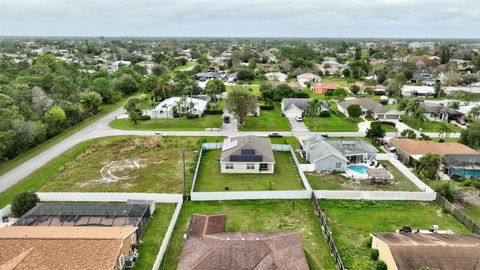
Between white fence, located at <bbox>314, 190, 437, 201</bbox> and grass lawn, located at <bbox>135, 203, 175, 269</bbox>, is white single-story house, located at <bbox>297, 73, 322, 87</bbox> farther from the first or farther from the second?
grass lawn, located at <bbox>135, 203, 175, 269</bbox>

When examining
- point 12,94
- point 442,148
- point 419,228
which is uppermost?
point 12,94

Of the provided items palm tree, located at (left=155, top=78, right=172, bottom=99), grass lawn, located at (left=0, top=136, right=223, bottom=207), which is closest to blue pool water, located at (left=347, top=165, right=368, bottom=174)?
grass lawn, located at (left=0, top=136, right=223, bottom=207)

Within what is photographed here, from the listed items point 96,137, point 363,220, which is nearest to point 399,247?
point 363,220

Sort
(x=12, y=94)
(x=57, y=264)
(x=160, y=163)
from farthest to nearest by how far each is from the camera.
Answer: (x=12, y=94) → (x=160, y=163) → (x=57, y=264)

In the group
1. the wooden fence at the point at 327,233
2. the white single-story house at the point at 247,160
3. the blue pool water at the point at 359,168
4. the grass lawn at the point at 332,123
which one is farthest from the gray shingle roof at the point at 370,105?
the wooden fence at the point at 327,233

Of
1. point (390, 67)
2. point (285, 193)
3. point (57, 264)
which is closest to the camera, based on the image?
point (57, 264)

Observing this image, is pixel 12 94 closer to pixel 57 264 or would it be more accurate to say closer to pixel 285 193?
pixel 57 264

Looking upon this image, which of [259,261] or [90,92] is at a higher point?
[90,92]
